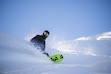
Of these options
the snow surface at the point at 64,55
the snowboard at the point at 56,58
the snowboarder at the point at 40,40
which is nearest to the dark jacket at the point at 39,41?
the snowboarder at the point at 40,40

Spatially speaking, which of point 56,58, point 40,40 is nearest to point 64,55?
point 56,58

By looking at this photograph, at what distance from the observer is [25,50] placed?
345 cm

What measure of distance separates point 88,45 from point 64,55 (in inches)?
31.1

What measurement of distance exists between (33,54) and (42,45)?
41cm

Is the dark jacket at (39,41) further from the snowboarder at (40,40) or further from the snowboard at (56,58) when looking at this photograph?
the snowboard at (56,58)

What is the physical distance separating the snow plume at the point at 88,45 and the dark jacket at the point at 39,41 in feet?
1.13

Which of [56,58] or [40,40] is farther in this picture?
[40,40]

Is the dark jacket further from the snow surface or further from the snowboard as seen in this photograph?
the snowboard

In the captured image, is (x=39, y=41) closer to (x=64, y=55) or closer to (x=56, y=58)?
(x=56, y=58)

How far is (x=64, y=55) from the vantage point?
397 centimetres

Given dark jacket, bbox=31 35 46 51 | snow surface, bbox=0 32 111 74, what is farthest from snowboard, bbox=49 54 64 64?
dark jacket, bbox=31 35 46 51

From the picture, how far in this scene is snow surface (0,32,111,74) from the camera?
315 centimetres

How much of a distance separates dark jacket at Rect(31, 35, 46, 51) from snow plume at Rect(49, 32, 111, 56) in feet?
1.13

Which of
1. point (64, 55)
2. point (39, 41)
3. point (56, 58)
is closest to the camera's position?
point (56, 58)
